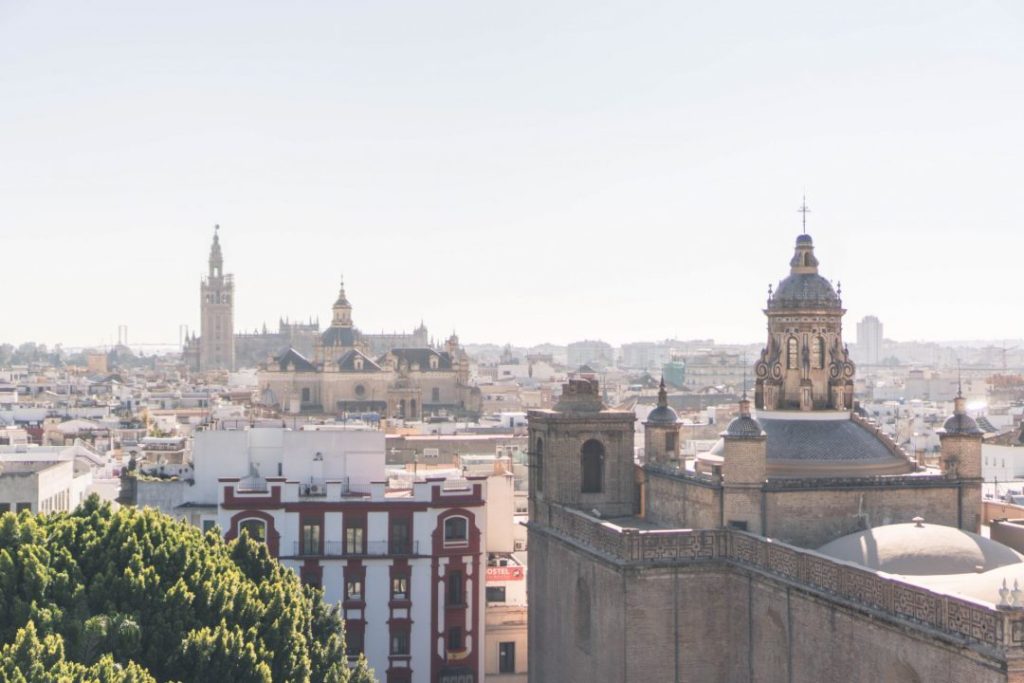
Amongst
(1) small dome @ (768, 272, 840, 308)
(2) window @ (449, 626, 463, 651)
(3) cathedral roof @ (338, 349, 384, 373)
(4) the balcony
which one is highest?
(1) small dome @ (768, 272, 840, 308)

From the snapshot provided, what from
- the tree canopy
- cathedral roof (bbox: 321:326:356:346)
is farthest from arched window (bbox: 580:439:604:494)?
cathedral roof (bbox: 321:326:356:346)

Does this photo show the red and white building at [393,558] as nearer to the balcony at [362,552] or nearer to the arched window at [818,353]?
the balcony at [362,552]

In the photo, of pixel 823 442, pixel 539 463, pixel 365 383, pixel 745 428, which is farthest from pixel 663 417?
pixel 365 383

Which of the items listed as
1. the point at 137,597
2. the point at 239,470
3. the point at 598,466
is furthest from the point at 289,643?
the point at 239,470

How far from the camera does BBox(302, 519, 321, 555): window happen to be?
41344 mm

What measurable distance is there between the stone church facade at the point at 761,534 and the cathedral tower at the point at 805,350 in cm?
4

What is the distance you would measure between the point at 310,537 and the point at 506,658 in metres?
8.10

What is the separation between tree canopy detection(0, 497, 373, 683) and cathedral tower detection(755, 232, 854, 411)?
12.5m

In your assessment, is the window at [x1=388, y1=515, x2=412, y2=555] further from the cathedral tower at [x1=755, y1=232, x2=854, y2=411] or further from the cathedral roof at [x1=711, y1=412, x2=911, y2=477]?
the cathedral roof at [x1=711, y1=412, x2=911, y2=477]

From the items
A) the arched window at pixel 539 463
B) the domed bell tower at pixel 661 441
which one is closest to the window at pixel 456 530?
the arched window at pixel 539 463

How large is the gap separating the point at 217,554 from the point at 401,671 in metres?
12.0

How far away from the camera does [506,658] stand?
4459cm

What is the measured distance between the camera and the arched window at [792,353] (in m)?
34.4

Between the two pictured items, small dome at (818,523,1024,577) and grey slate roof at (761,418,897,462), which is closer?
small dome at (818,523,1024,577)
